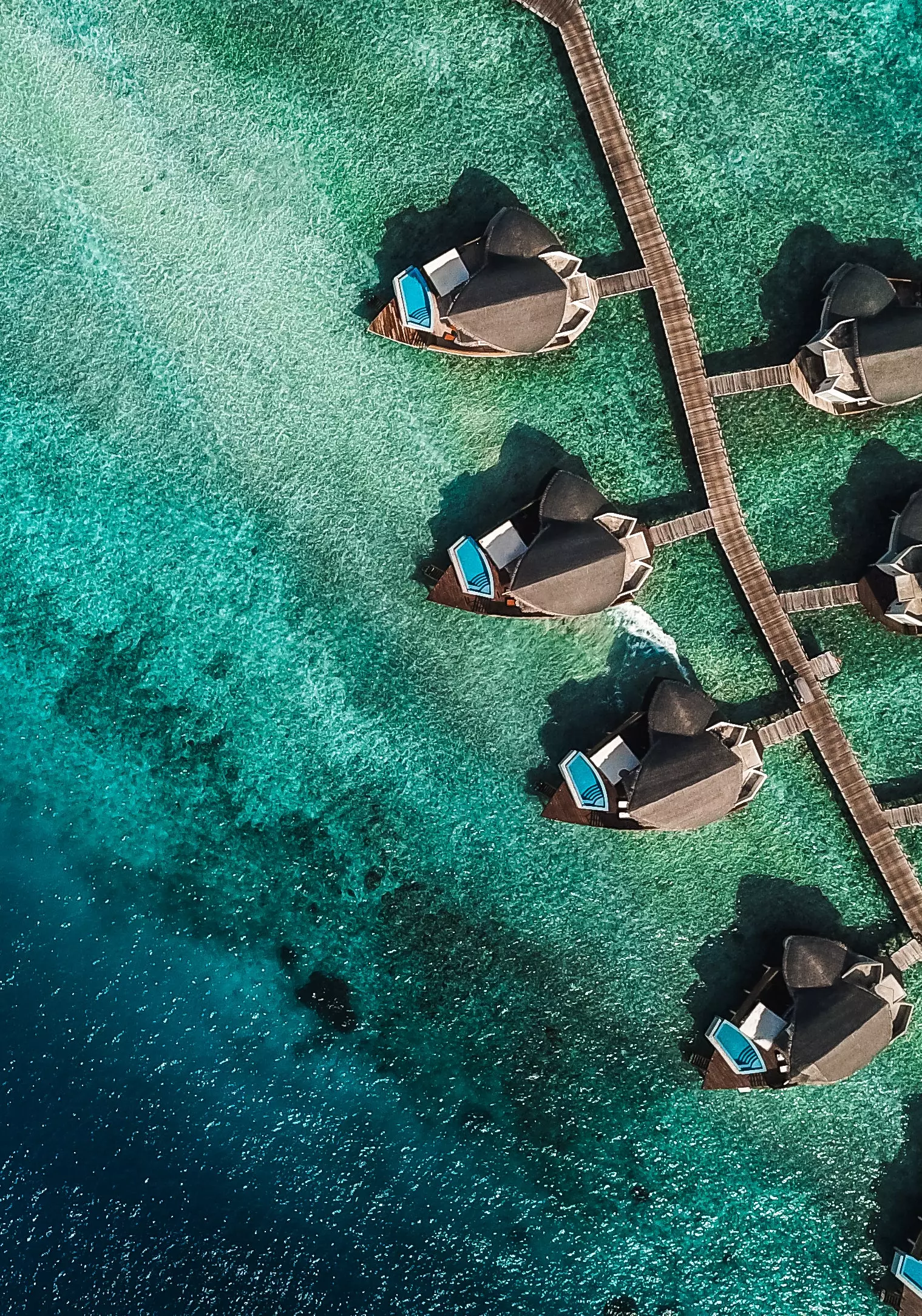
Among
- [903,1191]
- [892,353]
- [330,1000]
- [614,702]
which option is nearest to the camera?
[892,353]

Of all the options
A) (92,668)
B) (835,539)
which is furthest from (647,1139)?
(92,668)

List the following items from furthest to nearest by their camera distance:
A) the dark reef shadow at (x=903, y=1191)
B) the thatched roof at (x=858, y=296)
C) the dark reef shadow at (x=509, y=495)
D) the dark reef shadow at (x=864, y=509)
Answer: the dark reef shadow at (x=903, y=1191), the dark reef shadow at (x=509, y=495), the dark reef shadow at (x=864, y=509), the thatched roof at (x=858, y=296)

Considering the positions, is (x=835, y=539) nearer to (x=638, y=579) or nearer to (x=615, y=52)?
A: (x=638, y=579)

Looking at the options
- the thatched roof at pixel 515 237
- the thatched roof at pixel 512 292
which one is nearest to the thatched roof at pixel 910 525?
the thatched roof at pixel 512 292

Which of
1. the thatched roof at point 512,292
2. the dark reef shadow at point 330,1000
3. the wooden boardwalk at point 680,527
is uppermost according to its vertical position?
the thatched roof at point 512,292

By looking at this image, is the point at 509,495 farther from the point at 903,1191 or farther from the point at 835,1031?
the point at 903,1191

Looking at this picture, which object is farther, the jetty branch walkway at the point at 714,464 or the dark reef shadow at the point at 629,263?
the dark reef shadow at the point at 629,263

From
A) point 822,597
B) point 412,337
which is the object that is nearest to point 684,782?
point 822,597

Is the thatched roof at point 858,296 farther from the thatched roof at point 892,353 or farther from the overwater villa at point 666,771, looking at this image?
the overwater villa at point 666,771
